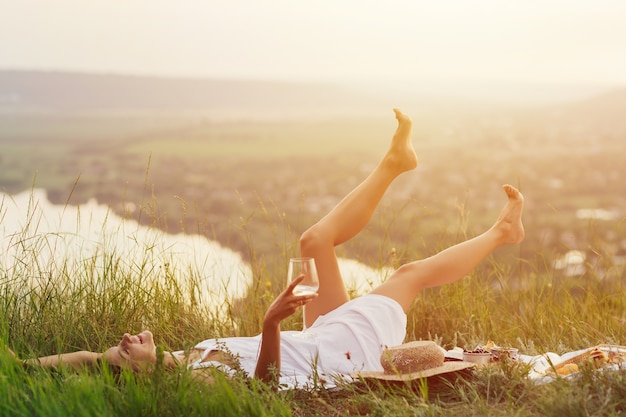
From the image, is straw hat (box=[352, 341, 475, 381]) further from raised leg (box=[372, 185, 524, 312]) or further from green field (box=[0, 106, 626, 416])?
raised leg (box=[372, 185, 524, 312])

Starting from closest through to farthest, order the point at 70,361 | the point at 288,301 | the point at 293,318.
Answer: the point at 288,301 → the point at 70,361 → the point at 293,318

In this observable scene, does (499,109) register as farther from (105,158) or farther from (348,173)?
(105,158)

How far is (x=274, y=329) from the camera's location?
307cm

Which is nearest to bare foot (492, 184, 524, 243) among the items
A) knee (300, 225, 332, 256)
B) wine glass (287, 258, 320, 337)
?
knee (300, 225, 332, 256)

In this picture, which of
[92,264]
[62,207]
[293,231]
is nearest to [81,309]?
[92,264]

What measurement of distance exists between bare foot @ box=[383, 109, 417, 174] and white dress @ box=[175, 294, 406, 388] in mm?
893

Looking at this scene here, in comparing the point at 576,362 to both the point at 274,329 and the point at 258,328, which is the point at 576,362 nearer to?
the point at 274,329

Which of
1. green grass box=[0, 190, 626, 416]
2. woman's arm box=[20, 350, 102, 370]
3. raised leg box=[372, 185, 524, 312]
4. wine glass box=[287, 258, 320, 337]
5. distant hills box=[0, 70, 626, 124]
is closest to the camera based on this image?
green grass box=[0, 190, 626, 416]

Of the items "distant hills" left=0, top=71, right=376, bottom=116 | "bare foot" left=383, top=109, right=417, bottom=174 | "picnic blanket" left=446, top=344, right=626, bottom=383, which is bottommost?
"picnic blanket" left=446, top=344, right=626, bottom=383

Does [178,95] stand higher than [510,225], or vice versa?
[178,95]

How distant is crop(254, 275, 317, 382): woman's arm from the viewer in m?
2.91

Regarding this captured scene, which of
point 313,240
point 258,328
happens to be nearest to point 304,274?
point 313,240

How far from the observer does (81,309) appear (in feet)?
14.3

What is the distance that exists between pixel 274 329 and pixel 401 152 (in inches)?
70.9
